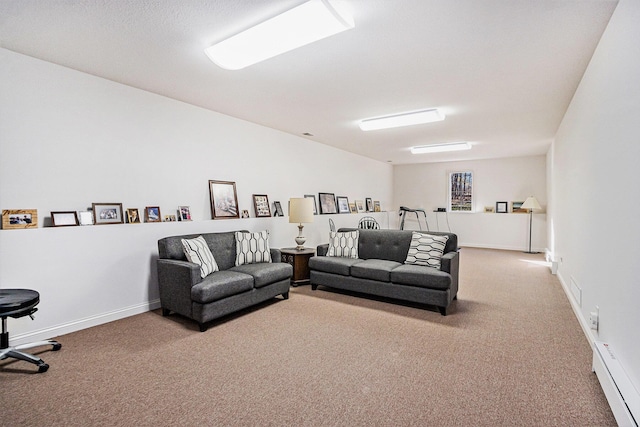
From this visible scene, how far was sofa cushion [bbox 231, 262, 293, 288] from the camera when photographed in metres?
3.61

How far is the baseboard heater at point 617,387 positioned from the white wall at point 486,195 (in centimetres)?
681

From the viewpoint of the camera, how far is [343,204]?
729cm

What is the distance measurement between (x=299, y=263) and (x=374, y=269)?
128 cm

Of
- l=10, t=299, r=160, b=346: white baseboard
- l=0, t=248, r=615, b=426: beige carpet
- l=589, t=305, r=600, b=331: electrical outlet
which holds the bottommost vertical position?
l=0, t=248, r=615, b=426: beige carpet

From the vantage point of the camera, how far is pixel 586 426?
1.73 meters

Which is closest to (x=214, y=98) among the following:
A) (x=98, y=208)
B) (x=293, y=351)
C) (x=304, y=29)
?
(x=98, y=208)

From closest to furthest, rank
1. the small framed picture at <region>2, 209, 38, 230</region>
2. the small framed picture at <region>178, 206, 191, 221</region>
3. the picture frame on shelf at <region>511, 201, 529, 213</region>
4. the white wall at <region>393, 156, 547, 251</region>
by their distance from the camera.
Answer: the small framed picture at <region>2, 209, 38, 230</region> → the small framed picture at <region>178, 206, 191, 221</region> → the white wall at <region>393, 156, 547, 251</region> → the picture frame on shelf at <region>511, 201, 529, 213</region>

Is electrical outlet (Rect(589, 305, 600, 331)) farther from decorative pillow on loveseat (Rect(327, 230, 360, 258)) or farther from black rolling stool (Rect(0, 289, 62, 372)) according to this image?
black rolling stool (Rect(0, 289, 62, 372))

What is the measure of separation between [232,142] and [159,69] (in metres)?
1.68

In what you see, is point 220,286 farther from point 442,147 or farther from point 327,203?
point 442,147

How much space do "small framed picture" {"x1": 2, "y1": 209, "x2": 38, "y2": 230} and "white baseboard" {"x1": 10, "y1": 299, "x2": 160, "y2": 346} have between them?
3.01 ft

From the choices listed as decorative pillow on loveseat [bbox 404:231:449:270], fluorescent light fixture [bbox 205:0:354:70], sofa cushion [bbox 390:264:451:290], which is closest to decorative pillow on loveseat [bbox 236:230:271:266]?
sofa cushion [bbox 390:264:451:290]

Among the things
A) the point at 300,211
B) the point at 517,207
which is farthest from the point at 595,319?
the point at 517,207

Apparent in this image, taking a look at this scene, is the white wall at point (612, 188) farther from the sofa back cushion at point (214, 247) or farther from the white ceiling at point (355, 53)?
the sofa back cushion at point (214, 247)
